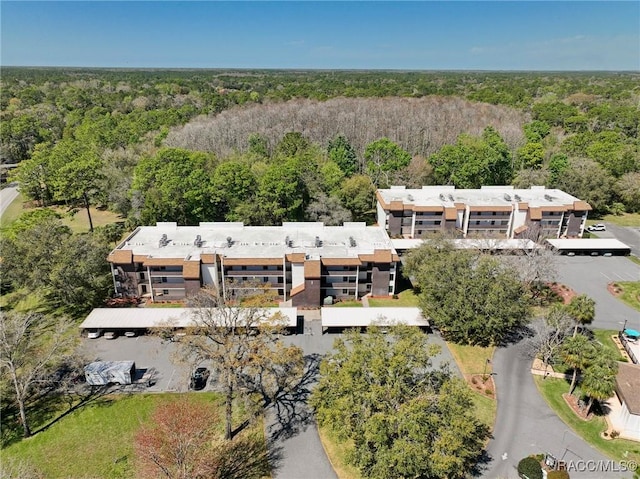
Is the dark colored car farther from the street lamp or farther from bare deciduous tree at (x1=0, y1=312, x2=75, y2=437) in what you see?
the street lamp

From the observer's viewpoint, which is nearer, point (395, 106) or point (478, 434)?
point (478, 434)

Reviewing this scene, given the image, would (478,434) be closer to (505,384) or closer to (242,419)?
(505,384)

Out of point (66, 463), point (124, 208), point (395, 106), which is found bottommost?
point (66, 463)

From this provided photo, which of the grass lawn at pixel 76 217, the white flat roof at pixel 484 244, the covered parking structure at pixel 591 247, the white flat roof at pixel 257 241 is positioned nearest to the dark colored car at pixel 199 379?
the white flat roof at pixel 257 241

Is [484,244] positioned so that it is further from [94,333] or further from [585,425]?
[94,333]

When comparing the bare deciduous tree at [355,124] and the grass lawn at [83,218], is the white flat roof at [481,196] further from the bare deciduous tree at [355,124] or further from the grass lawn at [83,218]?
the grass lawn at [83,218]

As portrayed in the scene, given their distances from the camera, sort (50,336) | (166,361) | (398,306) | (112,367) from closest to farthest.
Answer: (112,367), (166,361), (50,336), (398,306)

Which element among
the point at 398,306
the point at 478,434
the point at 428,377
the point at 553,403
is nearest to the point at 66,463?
the point at 428,377
